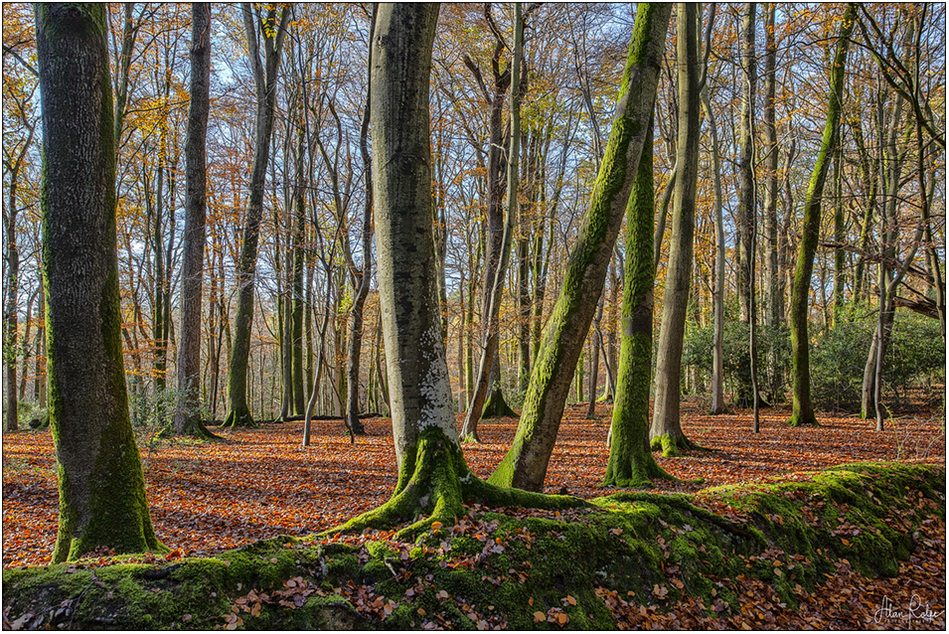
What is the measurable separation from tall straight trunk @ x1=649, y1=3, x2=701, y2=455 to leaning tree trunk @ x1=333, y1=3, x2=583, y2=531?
204 inches

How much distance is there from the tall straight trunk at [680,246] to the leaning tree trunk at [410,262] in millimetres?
5177

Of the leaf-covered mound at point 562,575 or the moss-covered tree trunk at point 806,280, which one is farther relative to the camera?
the moss-covered tree trunk at point 806,280

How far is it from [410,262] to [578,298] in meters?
1.89

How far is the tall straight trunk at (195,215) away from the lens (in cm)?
1098

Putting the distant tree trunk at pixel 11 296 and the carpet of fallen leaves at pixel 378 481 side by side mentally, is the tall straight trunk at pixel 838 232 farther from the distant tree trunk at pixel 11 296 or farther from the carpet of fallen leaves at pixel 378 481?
the distant tree trunk at pixel 11 296

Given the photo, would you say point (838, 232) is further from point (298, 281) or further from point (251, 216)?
point (298, 281)

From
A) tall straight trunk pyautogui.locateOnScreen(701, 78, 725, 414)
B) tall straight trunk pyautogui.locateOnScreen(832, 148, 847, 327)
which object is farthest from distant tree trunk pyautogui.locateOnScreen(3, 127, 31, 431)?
tall straight trunk pyautogui.locateOnScreen(832, 148, 847, 327)

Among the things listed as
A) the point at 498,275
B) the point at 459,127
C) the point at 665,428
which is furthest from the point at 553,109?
the point at 665,428

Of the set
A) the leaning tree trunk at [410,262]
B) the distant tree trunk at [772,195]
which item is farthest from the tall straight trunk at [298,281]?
the distant tree trunk at [772,195]

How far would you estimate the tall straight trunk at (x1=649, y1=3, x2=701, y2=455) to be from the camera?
8.37 metres

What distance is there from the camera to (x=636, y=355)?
6.63m

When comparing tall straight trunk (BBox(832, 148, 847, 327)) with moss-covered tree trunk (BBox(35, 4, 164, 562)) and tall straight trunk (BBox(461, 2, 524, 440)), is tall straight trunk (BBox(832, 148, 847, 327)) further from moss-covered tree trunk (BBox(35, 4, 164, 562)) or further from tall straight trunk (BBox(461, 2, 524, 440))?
moss-covered tree trunk (BBox(35, 4, 164, 562))

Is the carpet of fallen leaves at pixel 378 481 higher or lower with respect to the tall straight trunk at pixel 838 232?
lower

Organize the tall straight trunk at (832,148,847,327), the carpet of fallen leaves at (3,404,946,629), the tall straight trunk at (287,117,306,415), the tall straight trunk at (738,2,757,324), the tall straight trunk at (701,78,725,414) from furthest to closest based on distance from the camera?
the tall straight trunk at (287,117,306,415)
the tall straight trunk at (832,148,847,327)
the tall straight trunk at (701,78,725,414)
the tall straight trunk at (738,2,757,324)
the carpet of fallen leaves at (3,404,946,629)
